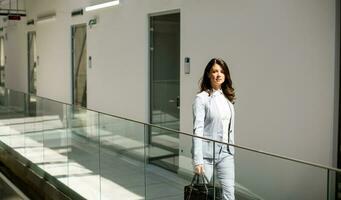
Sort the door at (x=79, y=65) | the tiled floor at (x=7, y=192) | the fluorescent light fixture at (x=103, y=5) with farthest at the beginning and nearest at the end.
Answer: the door at (x=79, y=65) < the fluorescent light fixture at (x=103, y=5) < the tiled floor at (x=7, y=192)

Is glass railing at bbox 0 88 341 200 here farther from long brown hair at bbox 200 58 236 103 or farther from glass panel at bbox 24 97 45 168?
long brown hair at bbox 200 58 236 103

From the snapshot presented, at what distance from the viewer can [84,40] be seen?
10.3 metres

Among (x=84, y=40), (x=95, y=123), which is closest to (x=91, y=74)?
(x=84, y=40)

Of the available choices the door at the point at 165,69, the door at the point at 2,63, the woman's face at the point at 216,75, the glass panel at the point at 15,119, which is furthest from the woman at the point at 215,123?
the door at the point at 2,63

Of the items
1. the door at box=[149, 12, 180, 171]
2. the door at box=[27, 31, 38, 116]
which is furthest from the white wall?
→ the door at box=[27, 31, 38, 116]

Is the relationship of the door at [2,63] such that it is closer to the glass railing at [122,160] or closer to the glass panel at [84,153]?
the glass railing at [122,160]

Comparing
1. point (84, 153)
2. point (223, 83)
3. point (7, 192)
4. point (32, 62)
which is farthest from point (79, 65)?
point (223, 83)

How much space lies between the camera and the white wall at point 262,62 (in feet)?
15.6

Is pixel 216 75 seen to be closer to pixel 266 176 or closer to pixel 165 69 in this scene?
pixel 266 176

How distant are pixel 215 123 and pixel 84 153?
2.93 m

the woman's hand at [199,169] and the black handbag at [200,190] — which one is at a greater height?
the woman's hand at [199,169]

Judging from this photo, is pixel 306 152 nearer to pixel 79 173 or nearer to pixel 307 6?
pixel 307 6

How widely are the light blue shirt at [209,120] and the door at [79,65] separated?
7032 mm

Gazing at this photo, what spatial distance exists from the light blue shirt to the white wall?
15.3 inches
